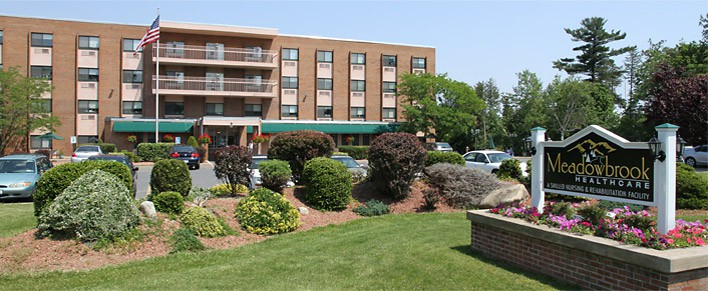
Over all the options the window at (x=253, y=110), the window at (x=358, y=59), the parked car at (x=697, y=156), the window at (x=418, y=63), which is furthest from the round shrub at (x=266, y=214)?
the window at (x=418, y=63)

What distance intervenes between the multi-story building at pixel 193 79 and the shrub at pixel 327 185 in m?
31.5

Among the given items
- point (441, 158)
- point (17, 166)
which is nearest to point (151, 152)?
point (17, 166)

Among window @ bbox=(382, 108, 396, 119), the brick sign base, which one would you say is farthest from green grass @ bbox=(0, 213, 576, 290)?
window @ bbox=(382, 108, 396, 119)

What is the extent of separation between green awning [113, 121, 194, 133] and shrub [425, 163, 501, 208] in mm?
33696

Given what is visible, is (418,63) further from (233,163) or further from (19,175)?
(233,163)

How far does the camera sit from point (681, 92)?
33.2 m

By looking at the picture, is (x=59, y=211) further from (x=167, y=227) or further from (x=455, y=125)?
(x=455, y=125)

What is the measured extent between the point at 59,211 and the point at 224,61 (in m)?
38.3

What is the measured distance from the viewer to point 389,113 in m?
53.3

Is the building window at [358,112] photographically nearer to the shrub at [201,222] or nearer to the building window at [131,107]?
the building window at [131,107]

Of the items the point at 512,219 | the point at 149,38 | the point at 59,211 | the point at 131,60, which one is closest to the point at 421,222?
the point at 512,219

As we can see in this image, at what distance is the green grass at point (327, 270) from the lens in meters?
6.54

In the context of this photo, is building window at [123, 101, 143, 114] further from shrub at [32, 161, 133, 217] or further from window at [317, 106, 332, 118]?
shrub at [32, 161, 133, 217]

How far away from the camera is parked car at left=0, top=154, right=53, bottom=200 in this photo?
15375 mm
